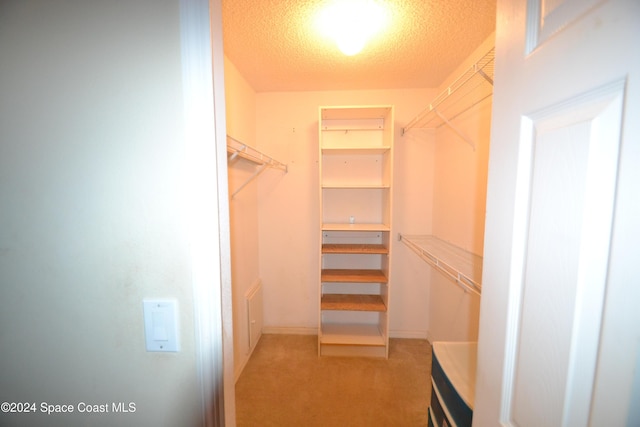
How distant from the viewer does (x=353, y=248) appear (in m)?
2.14

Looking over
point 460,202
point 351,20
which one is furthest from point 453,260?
point 351,20

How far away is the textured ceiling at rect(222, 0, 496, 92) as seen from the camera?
4.10 feet

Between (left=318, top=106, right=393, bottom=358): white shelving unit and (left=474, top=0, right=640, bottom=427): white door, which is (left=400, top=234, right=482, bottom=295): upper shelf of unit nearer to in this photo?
(left=318, top=106, right=393, bottom=358): white shelving unit

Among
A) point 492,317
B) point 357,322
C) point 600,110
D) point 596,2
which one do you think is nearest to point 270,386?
point 357,322

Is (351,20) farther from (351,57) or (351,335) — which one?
(351,335)

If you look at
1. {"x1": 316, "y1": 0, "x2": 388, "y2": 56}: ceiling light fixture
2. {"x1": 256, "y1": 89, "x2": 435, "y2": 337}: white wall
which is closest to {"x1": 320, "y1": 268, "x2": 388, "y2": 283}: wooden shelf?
{"x1": 256, "y1": 89, "x2": 435, "y2": 337}: white wall

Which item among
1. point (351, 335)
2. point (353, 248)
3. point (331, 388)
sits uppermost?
point (353, 248)

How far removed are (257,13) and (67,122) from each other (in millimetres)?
1204

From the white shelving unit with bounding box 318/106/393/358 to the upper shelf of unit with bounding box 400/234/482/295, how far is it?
39 centimetres

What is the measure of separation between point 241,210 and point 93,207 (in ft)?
4.77

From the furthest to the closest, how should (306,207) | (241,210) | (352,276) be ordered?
(306,207), (352,276), (241,210)

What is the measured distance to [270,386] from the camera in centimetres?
180

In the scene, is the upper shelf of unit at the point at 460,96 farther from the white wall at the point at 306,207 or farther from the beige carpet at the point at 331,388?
the beige carpet at the point at 331,388

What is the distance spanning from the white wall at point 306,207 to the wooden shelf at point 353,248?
9.9 inches
